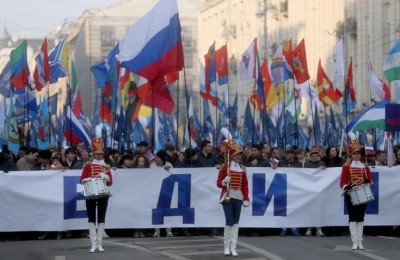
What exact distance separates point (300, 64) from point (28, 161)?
10.9 meters

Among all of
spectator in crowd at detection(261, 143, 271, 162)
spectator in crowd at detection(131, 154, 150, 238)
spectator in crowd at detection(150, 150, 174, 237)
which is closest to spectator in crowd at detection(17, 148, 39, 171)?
spectator in crowd at detection(131, 154, 150, 238)

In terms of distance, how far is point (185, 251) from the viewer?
772 inches

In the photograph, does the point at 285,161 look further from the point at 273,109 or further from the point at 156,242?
the point at 273,109

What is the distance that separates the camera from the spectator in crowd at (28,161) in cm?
2420

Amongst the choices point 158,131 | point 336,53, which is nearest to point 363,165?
point 336,53

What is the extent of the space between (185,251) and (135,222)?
3832 millimetres

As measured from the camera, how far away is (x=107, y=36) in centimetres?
13100

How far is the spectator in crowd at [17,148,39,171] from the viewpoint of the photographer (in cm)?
2420

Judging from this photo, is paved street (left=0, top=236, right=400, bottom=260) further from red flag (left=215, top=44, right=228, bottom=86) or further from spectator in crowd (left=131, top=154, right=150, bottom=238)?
red flag (left=215, top=44, right=228, bottom=86)

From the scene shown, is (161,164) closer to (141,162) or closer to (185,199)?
(141,162)

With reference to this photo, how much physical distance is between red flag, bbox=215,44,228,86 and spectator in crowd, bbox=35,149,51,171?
10.2 meters

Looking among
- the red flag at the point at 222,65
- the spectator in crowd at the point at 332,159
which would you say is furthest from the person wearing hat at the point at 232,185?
the red flag at the point at 222,65

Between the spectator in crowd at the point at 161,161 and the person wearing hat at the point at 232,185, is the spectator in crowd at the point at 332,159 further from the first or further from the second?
the person wearing hat at the point at 232,185

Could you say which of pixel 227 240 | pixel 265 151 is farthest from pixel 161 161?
pixel 227 240
